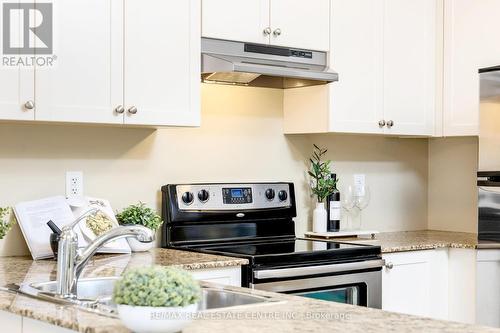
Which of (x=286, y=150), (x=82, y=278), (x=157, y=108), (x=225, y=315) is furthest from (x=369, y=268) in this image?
(x=225, y=315)

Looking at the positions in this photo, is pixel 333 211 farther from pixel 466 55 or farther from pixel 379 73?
pixel 466 55

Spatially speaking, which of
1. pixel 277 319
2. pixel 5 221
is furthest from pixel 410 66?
pixel 277 319

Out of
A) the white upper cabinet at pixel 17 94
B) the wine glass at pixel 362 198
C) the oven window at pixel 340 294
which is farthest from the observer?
the wine glass at pixel 362 198

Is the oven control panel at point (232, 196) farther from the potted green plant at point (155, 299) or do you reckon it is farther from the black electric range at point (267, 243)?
the potted green plant at point (155, 299)

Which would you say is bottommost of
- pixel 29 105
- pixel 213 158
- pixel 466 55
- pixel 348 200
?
pixel 348 200

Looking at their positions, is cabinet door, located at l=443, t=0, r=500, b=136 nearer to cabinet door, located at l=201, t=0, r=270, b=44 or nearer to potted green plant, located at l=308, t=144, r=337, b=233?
potted green plant, located at l=308, t=144, r=337, b=233

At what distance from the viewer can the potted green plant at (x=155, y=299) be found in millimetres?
1512

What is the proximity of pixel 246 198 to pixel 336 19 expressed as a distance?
0.97 meters

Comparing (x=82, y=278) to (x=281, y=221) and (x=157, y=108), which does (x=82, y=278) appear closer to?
(x=157, y=108)

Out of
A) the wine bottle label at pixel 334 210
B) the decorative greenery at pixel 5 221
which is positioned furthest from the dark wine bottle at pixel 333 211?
the decorative greenery at pixel 5 221

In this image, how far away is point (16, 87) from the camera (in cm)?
269

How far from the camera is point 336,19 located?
12.2 ft

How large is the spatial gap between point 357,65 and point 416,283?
1.10m

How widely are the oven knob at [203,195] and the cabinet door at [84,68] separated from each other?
66 centimetres
